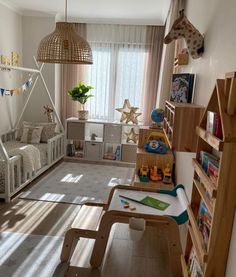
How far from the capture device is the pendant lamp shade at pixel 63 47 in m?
2.13

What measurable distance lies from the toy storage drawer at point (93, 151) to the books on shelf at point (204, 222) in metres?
3.75

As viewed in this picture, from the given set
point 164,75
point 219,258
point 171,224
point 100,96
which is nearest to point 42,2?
point 100,96

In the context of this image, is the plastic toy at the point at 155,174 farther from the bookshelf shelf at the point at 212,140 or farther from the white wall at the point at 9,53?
the white wall at the point at 9,53

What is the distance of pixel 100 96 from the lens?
207 inches

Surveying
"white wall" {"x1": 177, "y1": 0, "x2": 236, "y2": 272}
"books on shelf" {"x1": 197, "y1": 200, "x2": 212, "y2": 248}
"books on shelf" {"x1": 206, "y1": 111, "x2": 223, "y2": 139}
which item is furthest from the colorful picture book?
"books on shelf" {"x1": 206, "y1": 111, "x2": 223, "y2": 139}

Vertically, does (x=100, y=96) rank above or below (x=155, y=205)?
above

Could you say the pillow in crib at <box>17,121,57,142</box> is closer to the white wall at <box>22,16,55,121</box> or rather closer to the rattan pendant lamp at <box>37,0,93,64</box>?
the white wall at <box>22,16,55,121</box>

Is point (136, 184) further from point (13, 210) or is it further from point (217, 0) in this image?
point (217, 0)

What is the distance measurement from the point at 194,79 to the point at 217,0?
633mm

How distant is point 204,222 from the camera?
1.26m

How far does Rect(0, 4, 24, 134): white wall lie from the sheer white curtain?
4.18 ft

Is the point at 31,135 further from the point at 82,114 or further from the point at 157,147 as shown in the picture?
the point at 157,147

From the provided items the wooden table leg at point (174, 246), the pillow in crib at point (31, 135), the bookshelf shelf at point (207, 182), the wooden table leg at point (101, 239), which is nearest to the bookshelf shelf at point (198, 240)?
the bookshelf shelf at point (207, 182)

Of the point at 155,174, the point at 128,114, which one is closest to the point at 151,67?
the point at 128,114
